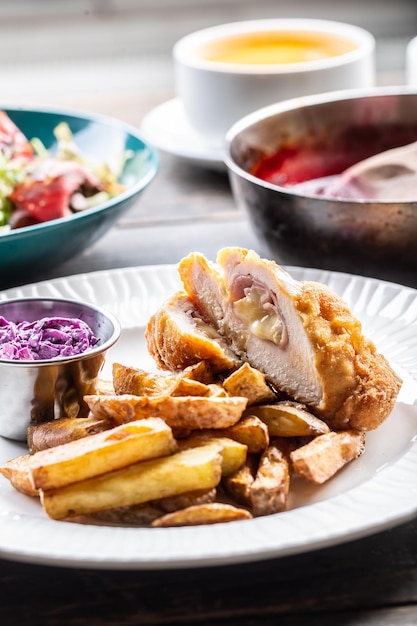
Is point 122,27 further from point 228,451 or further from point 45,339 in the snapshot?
point 228,451

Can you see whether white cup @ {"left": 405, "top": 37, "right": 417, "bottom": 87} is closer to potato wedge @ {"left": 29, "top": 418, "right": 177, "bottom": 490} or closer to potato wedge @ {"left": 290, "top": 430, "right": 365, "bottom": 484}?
potato wedge @ {"left": 290, "top": 430, "right": 365, "bottom": 484}

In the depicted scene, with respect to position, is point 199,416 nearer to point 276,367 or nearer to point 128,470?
point 128,470

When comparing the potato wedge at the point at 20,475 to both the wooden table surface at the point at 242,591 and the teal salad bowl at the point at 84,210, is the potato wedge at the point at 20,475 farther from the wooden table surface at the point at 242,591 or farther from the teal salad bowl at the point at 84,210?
the teal salad bowl at the point at 84,210

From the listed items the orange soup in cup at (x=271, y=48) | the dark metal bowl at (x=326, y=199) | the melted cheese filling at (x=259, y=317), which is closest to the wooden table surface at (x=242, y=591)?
the melted cheese filling at (x=259, y=317)

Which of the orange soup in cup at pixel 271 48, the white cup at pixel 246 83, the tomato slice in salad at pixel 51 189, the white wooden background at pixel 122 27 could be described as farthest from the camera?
the white wooden background at pixel 122 27

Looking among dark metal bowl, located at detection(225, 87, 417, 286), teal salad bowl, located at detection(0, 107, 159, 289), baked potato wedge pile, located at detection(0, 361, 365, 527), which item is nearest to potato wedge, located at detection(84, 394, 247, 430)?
baked potato wedge pile, located at detection(0, 361, 365, 527)

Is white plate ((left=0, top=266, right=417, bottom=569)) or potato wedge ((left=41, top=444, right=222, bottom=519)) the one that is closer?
white plate ((left=0, top=266, right=417, bottom=569))
